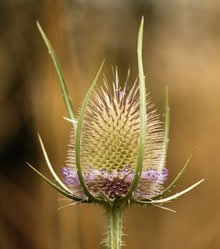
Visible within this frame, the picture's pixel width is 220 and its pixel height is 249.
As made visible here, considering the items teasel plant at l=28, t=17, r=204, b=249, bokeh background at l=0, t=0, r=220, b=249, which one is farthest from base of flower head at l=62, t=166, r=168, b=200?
bokeh background at l=0, t=0, r=220, b=249

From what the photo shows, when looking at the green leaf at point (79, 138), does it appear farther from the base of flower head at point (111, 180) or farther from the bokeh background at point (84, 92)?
the bokeh background at point (84, 92)

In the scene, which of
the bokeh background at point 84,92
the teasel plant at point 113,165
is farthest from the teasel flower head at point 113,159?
the bokeh background at point 84,92

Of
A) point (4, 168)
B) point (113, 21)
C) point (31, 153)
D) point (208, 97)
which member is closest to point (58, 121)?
point (31, 153)

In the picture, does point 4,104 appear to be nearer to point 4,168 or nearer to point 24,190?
point 4,168

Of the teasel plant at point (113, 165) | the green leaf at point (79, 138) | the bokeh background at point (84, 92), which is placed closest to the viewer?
the green leaf at point (79, 138)

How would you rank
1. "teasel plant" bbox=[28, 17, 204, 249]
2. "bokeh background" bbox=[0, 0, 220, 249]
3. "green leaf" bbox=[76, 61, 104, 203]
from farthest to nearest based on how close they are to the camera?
"bokeh background" bbox=[0, 0, 220, 249]
"teasel plant" bbox=[28, 17, 204, 249]
"green leaf" bbox=[76, 61, 104, 203]

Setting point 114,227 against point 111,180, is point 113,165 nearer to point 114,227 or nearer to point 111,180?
point 111,180

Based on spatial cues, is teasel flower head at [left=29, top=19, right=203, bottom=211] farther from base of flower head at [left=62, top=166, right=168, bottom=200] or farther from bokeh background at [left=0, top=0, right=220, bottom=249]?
bokeh background at [left=0, top=0, right=220, bottom=249]
